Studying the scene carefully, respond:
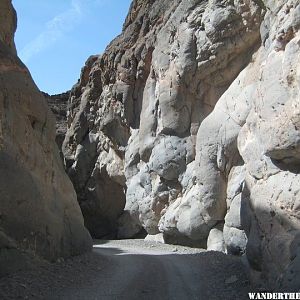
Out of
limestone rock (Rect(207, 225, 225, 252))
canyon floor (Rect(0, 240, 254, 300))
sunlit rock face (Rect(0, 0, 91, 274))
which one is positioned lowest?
canyon floor (Rect(0, 240, 254, 300))

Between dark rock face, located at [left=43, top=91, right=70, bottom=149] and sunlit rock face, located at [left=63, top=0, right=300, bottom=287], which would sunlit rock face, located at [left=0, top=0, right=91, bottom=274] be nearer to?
sunlit rock face, located at [left=63, top=0, right=300, bottom=287]

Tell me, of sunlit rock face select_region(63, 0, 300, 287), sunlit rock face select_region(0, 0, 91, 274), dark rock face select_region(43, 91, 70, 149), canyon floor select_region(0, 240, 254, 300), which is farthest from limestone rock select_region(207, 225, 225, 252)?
dark rock face select_region(43, 91, 70, 149)

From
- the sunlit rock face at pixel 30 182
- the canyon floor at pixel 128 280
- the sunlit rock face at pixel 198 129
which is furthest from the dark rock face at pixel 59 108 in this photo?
the canyon floor at pixel 128 280

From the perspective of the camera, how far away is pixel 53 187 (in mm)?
12633

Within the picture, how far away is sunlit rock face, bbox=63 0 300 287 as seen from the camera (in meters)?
9.36

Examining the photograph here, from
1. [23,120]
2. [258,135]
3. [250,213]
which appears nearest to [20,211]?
[23,120]

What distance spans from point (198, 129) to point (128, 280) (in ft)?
39.9

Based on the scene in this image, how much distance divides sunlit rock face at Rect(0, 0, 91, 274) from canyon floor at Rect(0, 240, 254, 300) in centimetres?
61

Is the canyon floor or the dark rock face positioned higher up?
the dark rock face

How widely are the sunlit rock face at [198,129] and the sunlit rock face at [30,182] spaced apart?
5.22 metres

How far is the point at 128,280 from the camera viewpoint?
32.4 feet

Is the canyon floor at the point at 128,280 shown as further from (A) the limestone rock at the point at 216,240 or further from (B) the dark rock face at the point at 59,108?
(B) the dark rock face at the point at 59,108

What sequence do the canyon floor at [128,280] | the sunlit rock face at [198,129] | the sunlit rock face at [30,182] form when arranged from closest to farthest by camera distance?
the canyon floor at [128,280] < the sunlit rock face at [198,129] < the sunlit rock face at [30,182]

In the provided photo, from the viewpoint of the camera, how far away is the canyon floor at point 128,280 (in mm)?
8211
